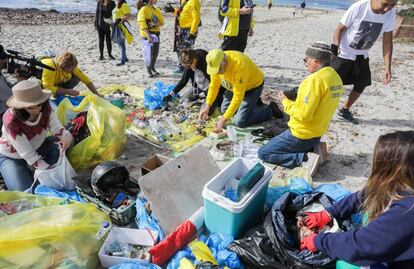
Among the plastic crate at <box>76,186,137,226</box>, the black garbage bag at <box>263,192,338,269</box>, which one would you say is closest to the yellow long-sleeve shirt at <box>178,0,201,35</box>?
the plastic crate at <box>76,186,137,226</box>

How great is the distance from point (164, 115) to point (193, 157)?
2.12 metres

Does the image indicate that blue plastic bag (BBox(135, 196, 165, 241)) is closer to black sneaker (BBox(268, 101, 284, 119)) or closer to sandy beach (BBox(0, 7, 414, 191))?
sandy beach (BBox(0, 7, 414, 191))

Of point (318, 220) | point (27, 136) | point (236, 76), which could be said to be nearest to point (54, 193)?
point (27, 136)

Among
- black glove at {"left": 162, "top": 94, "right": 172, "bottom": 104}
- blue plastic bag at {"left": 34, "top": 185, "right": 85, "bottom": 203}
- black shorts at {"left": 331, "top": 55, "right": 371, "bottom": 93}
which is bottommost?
blue plastic bag at {"left": 34, "top": 185, "right": 85, "bottom": 203}

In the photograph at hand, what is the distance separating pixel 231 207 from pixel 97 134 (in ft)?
6.85

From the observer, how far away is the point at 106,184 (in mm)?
3047

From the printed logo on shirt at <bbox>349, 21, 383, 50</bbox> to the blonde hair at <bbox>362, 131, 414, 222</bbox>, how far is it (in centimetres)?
302

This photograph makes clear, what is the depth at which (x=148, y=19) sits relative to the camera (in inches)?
261

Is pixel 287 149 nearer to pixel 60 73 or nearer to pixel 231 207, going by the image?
pixel 231 207

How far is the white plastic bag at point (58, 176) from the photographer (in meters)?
3.13

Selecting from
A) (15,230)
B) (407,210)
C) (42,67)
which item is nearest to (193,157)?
(15,230)

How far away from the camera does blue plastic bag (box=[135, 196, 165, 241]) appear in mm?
2682

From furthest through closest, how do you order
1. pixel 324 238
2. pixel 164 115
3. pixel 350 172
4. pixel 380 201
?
pixel 164 115 → pixel 350 172 → pixel 324 238 → pixel 380 201

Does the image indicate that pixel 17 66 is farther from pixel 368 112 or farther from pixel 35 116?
pixel 368 112
